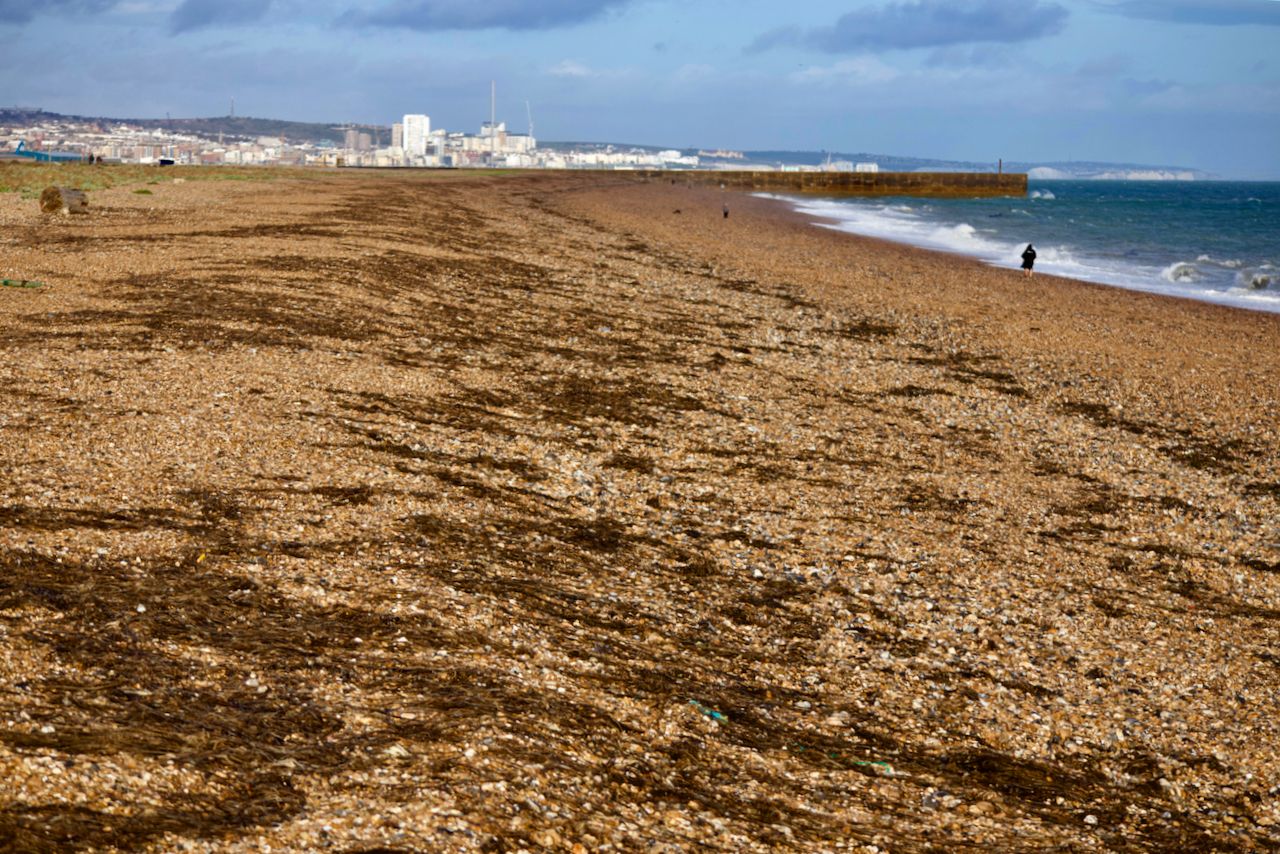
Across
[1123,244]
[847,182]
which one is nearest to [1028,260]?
[1123,244]

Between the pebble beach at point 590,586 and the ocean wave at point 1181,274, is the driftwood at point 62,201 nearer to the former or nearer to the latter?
the pebble beach at point 590,586

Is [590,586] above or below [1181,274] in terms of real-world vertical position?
below

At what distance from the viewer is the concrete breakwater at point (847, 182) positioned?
120 meters

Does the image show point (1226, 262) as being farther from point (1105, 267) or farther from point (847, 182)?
point (847, 182)

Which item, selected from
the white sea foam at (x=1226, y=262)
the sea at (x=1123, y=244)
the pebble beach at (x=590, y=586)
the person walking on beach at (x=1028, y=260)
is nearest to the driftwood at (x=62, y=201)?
the pebble beach at (x=590, y=586)

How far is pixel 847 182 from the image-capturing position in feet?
403

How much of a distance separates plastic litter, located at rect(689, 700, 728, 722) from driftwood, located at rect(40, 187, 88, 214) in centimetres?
2389

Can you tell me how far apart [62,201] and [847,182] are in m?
106

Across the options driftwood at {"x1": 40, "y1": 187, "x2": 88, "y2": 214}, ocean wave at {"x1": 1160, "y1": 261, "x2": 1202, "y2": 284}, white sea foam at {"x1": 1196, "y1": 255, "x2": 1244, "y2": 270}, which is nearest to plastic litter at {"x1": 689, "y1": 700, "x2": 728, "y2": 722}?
driftwood at {"x1": 40, "y1": 187, "x2": 88, "y2": 214}

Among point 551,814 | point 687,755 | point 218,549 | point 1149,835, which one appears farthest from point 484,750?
point 1149,835

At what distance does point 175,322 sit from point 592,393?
206 inches

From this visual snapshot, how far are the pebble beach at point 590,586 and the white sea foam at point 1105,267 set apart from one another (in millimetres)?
17561

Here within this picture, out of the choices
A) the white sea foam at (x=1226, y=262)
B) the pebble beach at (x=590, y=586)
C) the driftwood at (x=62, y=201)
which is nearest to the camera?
the pebble beach at (x=590, y=586)

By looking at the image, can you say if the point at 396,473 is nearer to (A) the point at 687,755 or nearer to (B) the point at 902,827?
(A) the point at 687,755
